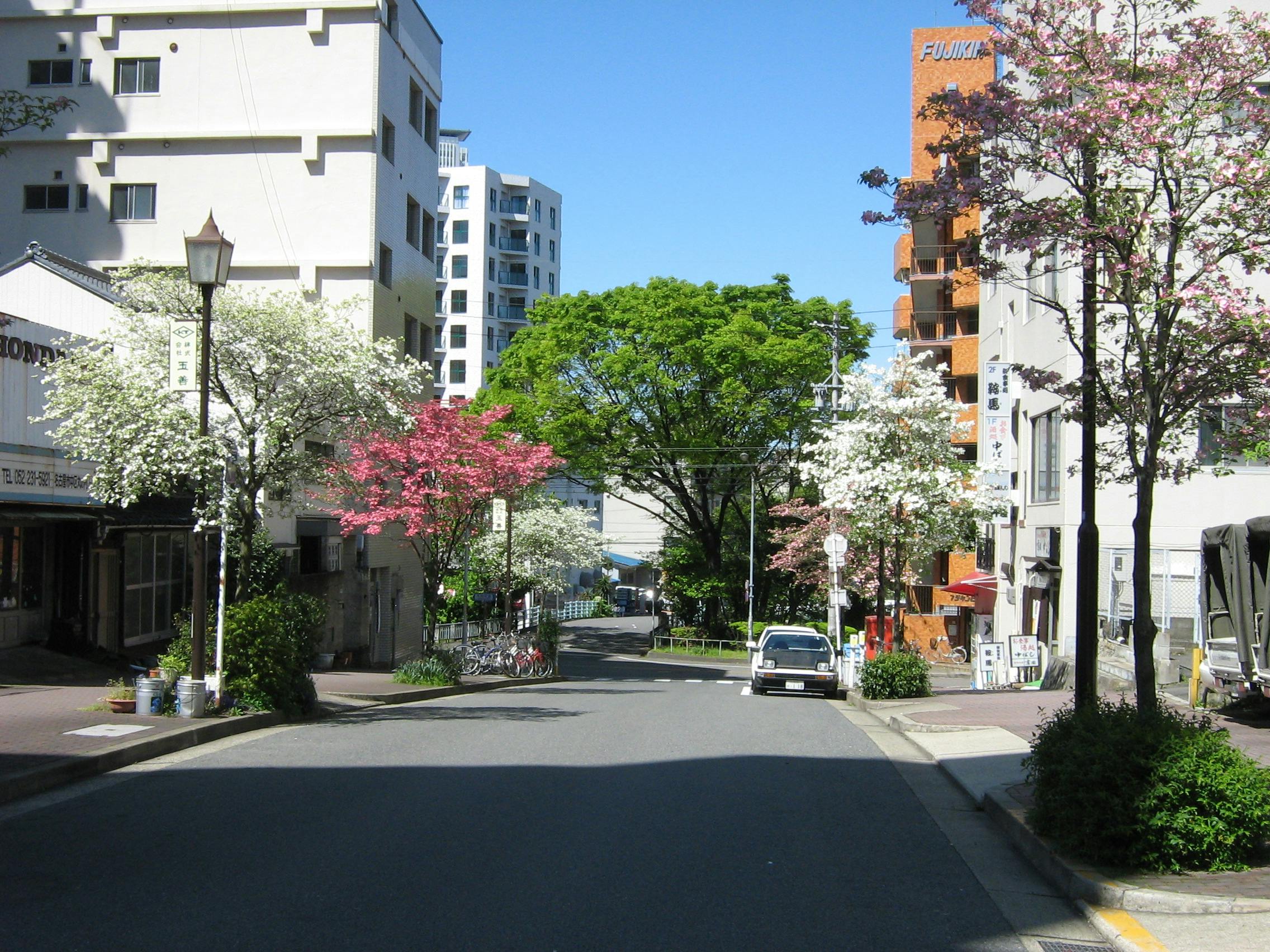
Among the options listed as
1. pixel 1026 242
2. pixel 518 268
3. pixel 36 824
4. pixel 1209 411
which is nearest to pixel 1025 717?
pixel 1209 411

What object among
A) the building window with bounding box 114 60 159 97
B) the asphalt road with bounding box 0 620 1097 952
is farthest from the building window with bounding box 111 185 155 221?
the asphalt road with bounding box 0 620 1097 952

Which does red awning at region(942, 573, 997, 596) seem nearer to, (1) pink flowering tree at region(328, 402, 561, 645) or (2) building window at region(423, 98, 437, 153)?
(1) pink flowering tree at region(328, 402, 561, 645)

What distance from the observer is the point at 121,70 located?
3697 cm

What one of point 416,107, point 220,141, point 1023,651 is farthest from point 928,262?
point 220,141

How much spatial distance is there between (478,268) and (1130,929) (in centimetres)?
8902

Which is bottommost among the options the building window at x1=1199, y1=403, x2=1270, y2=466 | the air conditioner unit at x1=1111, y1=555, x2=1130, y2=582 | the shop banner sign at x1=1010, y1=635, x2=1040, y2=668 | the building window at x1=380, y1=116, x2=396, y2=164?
the shop banner sign at x1=1010, y1=635, x2=1040, y2=668

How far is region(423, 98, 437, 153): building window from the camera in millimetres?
41938

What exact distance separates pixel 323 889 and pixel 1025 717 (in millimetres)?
13435

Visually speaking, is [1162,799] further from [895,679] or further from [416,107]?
[416,107]

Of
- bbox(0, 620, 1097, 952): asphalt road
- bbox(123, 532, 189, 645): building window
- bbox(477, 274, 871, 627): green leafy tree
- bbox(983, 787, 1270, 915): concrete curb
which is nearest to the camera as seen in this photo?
bbox(0, 620, 1097, 952): asphalt road

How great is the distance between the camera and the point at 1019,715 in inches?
751

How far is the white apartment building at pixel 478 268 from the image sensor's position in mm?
92250

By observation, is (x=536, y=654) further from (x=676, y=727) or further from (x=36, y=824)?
(x=36, y=824)

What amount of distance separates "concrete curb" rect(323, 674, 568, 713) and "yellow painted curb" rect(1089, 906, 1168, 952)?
13.8 metres
